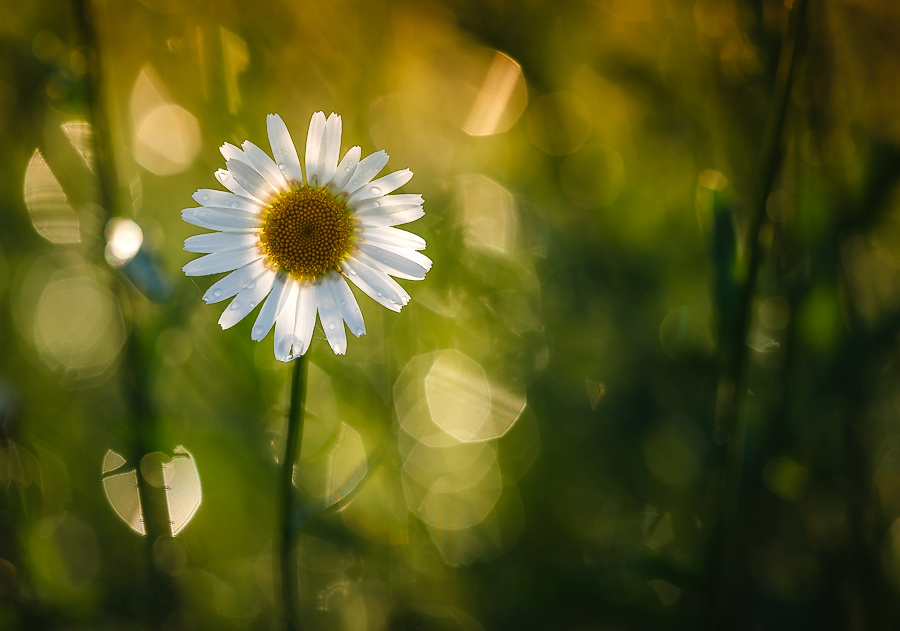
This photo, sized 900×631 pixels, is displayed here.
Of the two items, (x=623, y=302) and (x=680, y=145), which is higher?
(x=680, y=145)

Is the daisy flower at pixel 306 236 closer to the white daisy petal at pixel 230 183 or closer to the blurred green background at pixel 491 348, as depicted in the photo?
the white daisy petal at pixel 230 183

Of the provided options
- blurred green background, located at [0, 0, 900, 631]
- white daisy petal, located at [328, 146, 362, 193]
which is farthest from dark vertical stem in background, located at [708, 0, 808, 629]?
white daisy petal, located at [328, 146, 362, 193]

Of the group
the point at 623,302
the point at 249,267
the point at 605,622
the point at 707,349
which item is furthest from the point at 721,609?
the point at 249,267

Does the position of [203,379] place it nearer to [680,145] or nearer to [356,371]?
[356,371]

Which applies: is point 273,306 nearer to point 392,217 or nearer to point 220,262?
point 220,262

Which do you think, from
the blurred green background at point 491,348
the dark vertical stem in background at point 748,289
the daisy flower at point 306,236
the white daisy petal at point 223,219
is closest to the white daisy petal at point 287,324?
the daisy flower at point 306,236

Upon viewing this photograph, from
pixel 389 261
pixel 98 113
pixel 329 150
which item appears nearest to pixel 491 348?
pixel 389 261

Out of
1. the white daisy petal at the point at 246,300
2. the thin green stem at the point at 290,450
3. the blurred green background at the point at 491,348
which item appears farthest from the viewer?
the blurred green background at the point at 491,348
